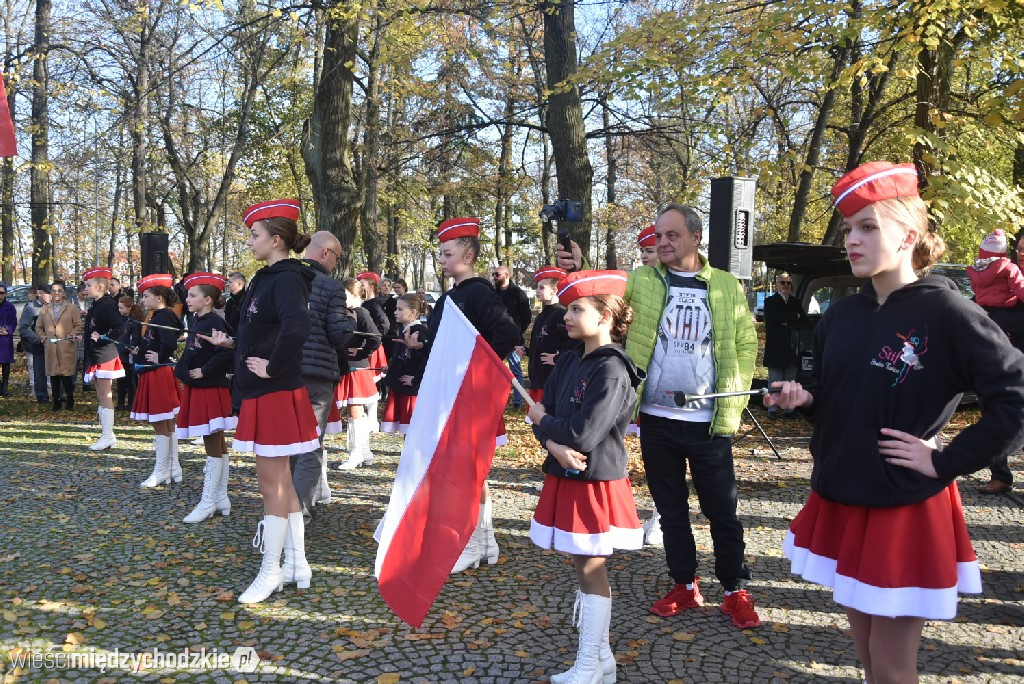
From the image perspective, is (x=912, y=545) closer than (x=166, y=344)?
Yes

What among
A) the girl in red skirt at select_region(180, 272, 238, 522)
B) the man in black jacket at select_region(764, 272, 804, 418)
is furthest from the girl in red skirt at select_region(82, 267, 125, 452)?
the man in black jacket at select_region(764, 272, 804, 418)

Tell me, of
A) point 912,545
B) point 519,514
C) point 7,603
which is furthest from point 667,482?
point 7,603

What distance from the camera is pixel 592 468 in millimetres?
3480

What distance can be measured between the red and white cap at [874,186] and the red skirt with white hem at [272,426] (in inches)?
127

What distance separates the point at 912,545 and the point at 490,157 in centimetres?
2372

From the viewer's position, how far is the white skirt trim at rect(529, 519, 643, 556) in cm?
344

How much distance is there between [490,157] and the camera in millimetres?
25234

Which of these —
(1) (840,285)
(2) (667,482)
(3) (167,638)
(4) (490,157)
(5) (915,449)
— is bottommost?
(3) (167,638)

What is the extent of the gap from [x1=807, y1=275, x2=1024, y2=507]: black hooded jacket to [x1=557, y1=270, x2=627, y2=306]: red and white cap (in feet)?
3.81

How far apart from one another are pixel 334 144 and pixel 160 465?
6140mm

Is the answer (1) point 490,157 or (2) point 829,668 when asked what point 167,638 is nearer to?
(2) point 829,668

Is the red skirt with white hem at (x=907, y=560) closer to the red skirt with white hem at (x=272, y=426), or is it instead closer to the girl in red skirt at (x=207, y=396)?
the red skirt with white hem at (x=272, y=426)

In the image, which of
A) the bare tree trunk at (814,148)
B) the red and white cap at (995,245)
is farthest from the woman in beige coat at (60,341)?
the bare tree trunk at (814,148)

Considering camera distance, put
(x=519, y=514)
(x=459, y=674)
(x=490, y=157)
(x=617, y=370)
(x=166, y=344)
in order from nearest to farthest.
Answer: (x=617, y=370)
(x=459, y=674)
(x=519, y=514)
(x=166, y=344)
(x=490, y=157)
